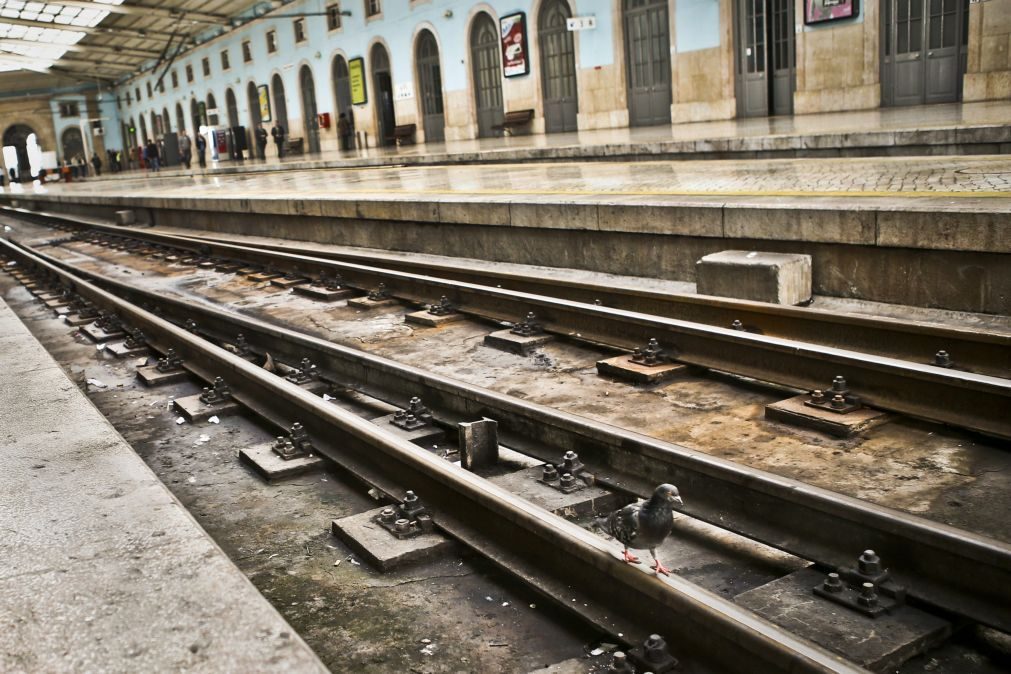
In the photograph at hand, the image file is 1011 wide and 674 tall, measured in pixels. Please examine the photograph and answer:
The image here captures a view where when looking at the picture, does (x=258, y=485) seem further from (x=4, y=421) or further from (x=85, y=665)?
(x=85, y=665)

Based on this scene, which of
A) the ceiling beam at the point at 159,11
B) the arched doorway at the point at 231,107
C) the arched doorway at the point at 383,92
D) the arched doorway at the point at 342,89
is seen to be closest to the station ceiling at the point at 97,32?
the ceiling beam at the point at 159,11

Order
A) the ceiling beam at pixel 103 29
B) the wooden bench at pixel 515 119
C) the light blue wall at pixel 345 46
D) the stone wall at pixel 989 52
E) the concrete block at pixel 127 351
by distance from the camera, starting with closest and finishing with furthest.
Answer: the concrete block at pixel 127 351 → the stone wall at pixel 989 52 → the light blue wall at pixel 345 46 → the wooden bench at pixel 515 119 → the ceiling beam at pixel 103 29

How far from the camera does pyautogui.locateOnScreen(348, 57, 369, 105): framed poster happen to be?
37.0 meters

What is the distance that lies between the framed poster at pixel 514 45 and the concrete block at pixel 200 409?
23.7m

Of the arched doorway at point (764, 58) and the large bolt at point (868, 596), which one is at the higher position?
the arched doorway at point (764, 58)

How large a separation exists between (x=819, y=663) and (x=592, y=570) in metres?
0.85

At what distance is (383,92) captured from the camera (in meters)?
36.8

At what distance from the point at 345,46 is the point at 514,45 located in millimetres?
12410

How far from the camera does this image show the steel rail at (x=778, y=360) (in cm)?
408

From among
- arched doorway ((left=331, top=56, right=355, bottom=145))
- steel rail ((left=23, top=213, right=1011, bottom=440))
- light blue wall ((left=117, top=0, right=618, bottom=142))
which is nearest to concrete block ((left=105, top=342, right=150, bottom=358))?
steel rail ((left=23, top=213, right=1011, bottom=440))

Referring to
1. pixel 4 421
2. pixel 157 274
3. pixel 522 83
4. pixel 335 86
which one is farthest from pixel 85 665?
pixel 335 86

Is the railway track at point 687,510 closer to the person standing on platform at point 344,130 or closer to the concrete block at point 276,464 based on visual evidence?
the concrete block at point 276,464

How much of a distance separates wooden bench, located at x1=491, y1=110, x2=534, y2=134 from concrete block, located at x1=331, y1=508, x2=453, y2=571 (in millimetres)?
25240

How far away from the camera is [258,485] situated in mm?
4434
